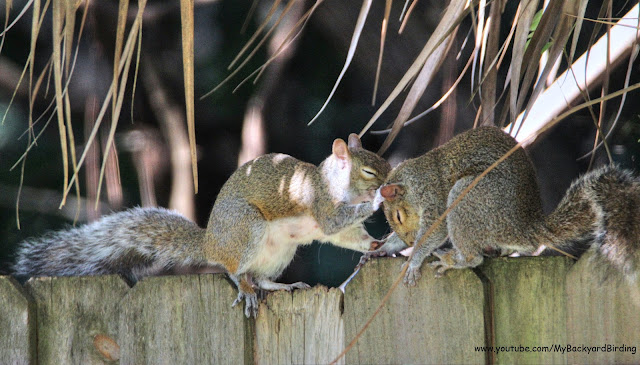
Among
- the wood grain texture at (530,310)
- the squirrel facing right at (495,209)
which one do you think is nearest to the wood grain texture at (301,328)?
the squirrel facing right at (495,209)

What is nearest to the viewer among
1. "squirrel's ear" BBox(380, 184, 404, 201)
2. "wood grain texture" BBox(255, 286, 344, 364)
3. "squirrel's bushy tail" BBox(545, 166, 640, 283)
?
"squirrel's bushy tail" BBox(545, 166, 640, 283)

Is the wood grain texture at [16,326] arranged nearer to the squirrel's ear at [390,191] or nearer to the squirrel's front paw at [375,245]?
the squirrel's ear at [390,191]

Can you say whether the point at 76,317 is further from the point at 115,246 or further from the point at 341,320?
the point at 341,320

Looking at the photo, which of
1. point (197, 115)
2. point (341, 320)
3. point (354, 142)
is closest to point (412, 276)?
point (341, 320)

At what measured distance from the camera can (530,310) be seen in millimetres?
2025

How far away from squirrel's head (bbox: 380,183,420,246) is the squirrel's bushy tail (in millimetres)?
557

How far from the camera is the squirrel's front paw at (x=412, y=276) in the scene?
2.13m

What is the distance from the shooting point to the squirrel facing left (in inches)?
112

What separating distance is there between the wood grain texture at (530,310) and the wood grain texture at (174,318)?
77cm

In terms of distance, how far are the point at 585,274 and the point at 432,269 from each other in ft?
1.32

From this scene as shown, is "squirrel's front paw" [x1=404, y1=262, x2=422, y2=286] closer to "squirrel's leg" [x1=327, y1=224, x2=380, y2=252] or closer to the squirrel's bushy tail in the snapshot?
the squirrel's bushy tail

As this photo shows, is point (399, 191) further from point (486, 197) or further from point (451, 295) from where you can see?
point (451, 295)

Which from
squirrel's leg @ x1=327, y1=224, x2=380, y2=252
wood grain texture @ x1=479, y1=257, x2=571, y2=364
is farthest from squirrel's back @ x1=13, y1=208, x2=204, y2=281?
wood grain texture @ x1=479, y1=257, x2=571, y2=364

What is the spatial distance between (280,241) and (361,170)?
1.50ft
